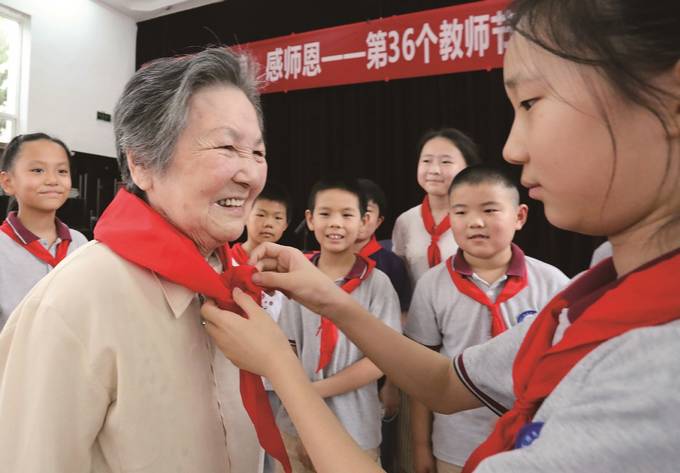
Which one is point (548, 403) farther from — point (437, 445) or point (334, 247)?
point (334, 247)

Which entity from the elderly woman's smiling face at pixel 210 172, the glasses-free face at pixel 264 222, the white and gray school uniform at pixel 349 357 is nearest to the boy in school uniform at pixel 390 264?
the white and gray school uniform at pixel 349 357

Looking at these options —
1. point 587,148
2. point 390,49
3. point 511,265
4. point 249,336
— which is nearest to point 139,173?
point 249,336

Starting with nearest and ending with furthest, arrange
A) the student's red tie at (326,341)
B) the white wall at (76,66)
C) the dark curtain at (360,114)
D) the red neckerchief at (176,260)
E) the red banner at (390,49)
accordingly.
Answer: the red neckerchief at (176,260) < the student's red tie at (326,341) < the red banner at (390,49) < the dark curtain at (360,114) < the white wall at (76,66)

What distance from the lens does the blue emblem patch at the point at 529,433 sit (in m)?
0.63

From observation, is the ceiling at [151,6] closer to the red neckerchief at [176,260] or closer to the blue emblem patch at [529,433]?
the red neckerchief at [176,260]

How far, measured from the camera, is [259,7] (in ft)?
18.1

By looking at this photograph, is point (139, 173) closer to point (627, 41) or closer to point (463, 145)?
point (627, 41)

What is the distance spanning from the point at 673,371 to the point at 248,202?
2.82 ft

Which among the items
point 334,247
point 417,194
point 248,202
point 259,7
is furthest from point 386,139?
point 248,202

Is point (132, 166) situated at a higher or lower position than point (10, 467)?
higher

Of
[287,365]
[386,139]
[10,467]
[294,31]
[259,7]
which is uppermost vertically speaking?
[259,7]

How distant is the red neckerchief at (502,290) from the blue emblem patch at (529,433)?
45.0 inches

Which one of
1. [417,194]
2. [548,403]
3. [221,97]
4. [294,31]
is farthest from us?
[294,31]

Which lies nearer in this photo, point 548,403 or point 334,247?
point 548,403
